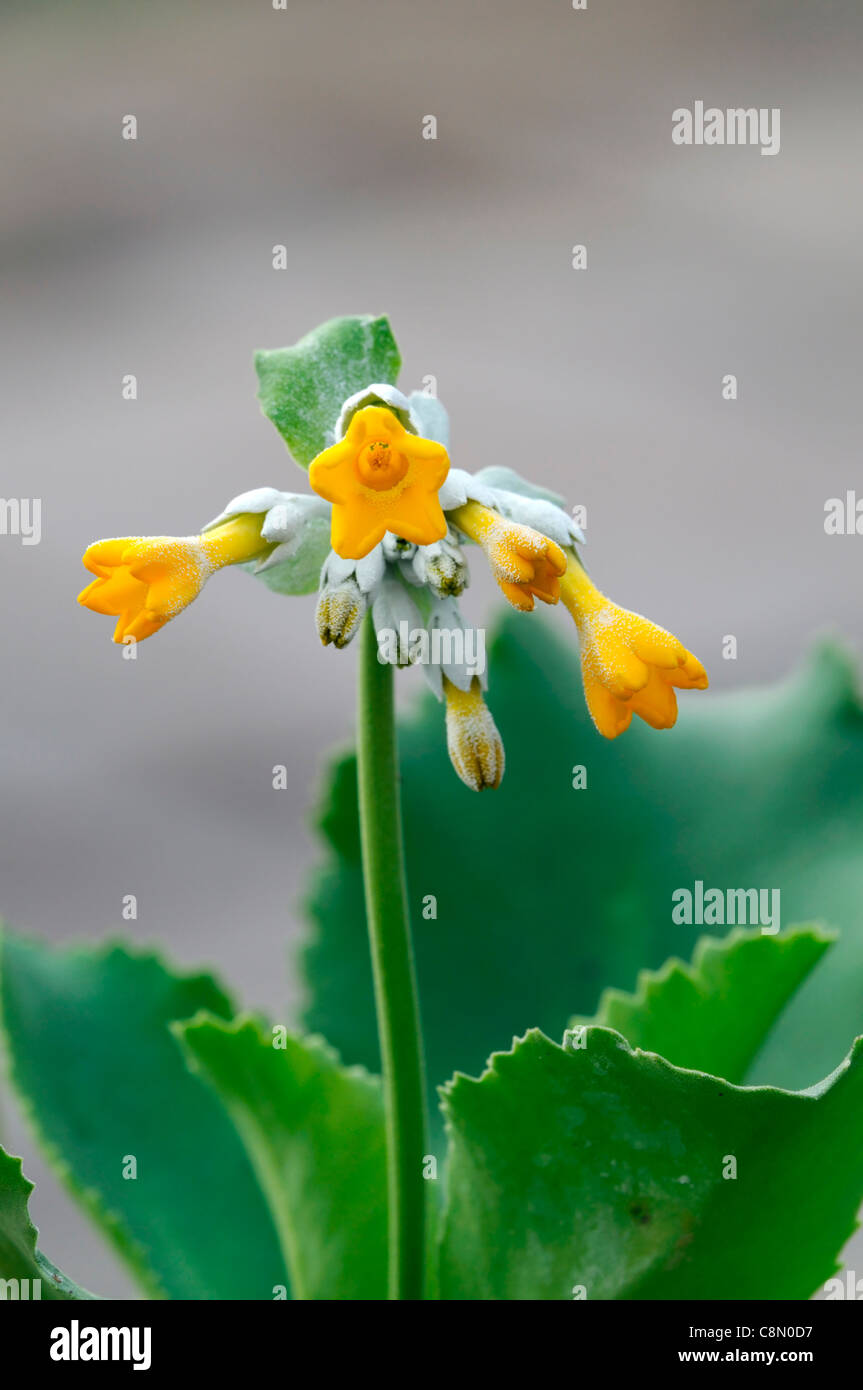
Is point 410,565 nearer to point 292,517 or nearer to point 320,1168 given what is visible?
point 292,517

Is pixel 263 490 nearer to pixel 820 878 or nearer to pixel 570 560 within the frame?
pixel 570 560

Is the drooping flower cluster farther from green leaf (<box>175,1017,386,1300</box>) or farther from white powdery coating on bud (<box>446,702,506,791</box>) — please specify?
green leaf (<box>175,1017,386,1300</box>)

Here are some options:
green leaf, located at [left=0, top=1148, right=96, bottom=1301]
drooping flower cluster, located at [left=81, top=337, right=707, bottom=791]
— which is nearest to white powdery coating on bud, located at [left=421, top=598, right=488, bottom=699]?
drooping flower cluster, located at [left=81, top=337, right=707, bottom=791]

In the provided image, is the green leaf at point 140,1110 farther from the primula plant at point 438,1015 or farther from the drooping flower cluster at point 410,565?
the drooping flower cluster at point 410,565

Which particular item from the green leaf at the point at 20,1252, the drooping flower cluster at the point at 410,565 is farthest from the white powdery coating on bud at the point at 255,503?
the green leaf at the point at 20,1252

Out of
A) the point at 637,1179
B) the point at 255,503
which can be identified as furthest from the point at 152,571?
the point at 637,1179

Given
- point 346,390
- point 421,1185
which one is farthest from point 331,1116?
point 346,390

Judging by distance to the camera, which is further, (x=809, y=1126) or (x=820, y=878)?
(x=820, y=878)
